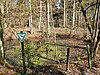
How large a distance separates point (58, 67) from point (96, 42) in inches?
130

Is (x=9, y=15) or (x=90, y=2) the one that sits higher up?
(x=90, y=2)

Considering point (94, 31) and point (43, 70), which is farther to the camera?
point (94, 31)

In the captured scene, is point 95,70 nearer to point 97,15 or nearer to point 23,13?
point 97,15

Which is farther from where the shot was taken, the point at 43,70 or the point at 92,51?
the point at 92,51

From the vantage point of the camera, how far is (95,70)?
399 inches

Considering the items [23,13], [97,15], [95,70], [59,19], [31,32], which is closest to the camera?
[95,70]

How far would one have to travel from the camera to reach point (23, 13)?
15.5 m

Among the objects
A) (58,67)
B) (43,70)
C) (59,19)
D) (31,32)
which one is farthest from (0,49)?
(59,19)

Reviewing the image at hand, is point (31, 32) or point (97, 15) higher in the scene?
point (97, 15)

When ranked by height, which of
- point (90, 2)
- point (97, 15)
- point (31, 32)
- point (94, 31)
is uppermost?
point (90, 2)

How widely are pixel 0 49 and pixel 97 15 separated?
6137mm

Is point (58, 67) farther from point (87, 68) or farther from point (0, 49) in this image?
point (0, 49)

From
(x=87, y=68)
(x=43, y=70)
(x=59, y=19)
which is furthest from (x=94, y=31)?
(x=59, y=19)

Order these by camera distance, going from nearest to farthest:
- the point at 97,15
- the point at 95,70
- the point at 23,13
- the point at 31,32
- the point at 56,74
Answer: the point at 56,74, the point at 95,70, the point at 97,15, the point at 23,13, the point at 31,32
